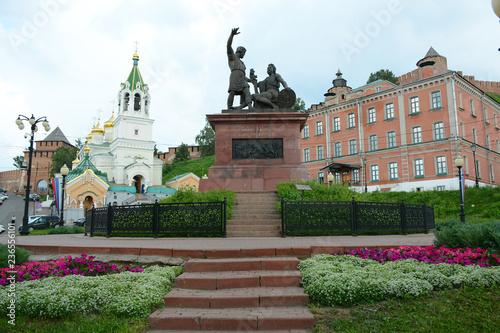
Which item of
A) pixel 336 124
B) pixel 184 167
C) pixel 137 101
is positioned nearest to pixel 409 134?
pixel 336 124

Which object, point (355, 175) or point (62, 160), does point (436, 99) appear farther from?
point (62, 160)

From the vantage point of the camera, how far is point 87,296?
191 inches

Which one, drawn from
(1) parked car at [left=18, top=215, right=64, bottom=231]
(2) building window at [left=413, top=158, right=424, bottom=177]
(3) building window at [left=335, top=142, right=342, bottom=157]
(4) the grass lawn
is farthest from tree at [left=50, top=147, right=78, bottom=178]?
(4) the grass lawn

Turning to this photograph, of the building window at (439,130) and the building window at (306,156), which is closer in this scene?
the building window at (439,130)

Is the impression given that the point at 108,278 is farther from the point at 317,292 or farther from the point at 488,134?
the point at 488,134

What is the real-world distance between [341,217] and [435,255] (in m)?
3.83

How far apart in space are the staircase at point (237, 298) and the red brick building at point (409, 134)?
34394 mm

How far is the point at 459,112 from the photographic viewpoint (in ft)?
123

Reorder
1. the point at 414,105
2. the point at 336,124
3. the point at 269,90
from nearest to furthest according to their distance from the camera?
the point at 269,90
the point at 414,105
the point at 336,124

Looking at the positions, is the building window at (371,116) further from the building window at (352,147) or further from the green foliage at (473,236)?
the green foliage at (473,236)

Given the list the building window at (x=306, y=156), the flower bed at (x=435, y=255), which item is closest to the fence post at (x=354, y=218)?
the flower bed at (x=435, y=255)

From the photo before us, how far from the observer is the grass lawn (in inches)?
158

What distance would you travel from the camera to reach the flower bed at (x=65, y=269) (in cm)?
581

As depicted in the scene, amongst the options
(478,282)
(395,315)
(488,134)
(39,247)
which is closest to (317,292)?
(395,315)
